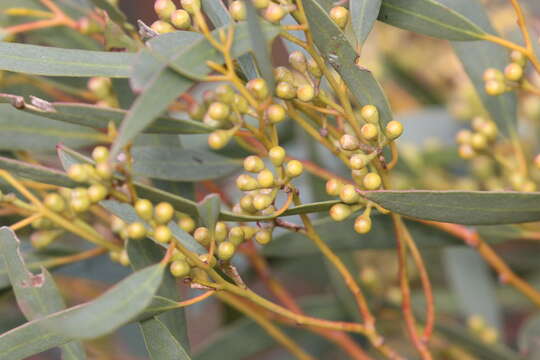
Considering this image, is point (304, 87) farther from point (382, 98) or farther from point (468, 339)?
point (468, 339)

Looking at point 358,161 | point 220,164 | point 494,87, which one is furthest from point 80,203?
point 494,87

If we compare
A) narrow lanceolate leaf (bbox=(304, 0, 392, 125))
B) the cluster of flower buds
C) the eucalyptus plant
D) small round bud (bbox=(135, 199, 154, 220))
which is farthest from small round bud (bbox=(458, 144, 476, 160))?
small round bud (bbox=(135, 199, 154, 220))

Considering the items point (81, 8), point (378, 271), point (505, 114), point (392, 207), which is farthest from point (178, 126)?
point (378, 271)

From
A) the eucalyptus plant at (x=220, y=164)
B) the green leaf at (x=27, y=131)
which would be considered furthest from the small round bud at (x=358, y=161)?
the green leaf at (x=27, y=131)

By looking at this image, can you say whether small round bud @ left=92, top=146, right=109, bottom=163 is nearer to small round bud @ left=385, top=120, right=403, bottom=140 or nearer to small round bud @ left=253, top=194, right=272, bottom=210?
small round bud @ left=253, top=194, right=272, bottom=210

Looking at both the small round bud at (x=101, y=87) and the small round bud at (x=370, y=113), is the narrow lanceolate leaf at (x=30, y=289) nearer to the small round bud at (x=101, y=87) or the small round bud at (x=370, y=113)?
the small round bud at (x=101, y=87)

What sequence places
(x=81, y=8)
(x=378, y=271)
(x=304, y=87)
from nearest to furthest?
1. (x=304, y=87)
2. (x=81, y=8)
3. (x=378, y=271)
